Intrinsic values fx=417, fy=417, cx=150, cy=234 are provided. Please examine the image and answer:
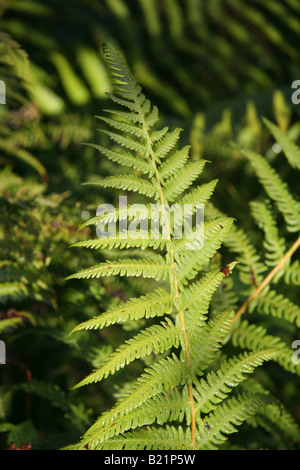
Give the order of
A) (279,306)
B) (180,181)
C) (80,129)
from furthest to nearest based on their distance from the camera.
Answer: (80,129), (279,306), (180,181)

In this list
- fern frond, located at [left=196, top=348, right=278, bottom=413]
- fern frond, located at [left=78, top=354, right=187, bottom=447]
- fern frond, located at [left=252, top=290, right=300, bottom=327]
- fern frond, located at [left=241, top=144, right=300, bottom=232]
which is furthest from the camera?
fern frond, located at [left=241, top=144, right=300, bottom=232]

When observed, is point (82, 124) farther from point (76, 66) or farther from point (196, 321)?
point (196, 321)

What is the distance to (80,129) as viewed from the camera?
193 cm

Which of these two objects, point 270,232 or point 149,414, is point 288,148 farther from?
point 149,414

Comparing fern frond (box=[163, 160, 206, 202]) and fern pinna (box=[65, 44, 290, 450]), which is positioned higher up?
fern frond (box=[163, 160, 206, 202])

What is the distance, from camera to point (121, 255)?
116 centimetres

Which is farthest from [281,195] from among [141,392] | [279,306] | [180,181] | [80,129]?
[80,129]

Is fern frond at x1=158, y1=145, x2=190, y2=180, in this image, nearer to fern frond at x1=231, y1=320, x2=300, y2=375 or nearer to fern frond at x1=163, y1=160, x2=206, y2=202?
fern frond at x1=163, y1=160, x2=206, y2=202

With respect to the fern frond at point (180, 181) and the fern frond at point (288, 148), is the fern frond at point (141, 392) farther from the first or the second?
the fern frond at point (288, 148)

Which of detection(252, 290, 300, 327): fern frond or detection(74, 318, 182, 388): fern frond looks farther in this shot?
detection(252, 290, 300, 327): fern frond

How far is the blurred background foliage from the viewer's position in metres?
1.15

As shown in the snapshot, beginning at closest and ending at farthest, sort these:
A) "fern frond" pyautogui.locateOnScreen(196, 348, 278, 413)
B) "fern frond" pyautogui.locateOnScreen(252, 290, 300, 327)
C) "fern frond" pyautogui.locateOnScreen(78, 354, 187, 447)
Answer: "fern frond" pyautogui.locateOnScreen(78, 354, 187, 447), "fern frond" pyautogui.locateOnScreen(196, 348, 278, 413), "fern frond" pyautogui.locateOnScreen(252, 290, 300, 327)

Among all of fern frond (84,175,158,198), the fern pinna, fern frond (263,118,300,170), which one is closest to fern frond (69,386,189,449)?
A: the fern pinna

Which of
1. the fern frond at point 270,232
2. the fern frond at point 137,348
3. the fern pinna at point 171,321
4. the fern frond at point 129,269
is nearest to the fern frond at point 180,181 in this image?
the fern pinna at point 171,321
